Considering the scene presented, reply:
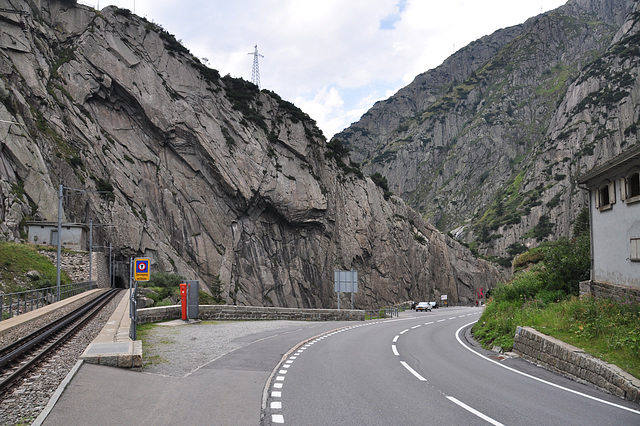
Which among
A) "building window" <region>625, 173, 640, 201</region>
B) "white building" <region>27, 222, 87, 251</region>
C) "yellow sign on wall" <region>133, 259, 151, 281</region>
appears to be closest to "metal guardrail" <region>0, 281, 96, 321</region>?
"white building" <region>27, 222, 87, 251</region>

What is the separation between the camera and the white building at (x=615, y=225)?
48.4 ft

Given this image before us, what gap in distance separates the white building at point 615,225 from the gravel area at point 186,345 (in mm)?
14014

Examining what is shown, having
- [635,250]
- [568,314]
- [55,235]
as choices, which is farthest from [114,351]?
[55,235]

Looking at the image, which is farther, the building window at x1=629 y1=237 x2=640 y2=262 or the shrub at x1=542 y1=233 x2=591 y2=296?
the shrub at x1=542 y1=233 x2=591 y2=296

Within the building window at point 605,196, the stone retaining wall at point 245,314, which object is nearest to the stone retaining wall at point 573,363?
the building window at point 605,196

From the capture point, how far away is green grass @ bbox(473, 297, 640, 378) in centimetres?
1030

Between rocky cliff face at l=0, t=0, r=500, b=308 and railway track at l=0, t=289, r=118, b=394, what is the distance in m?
31.6

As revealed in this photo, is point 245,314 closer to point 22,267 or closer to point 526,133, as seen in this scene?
point 22,267

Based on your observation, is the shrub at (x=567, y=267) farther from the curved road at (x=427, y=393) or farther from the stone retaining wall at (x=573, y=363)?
the curved road at (x=427, y=393)

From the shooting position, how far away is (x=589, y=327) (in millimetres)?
12531

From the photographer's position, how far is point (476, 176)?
147 metres

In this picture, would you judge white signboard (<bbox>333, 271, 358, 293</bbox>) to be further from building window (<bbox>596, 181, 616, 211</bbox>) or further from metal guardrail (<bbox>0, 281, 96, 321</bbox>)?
building window (<bbox>596, 181, 616, 211</bbox>)

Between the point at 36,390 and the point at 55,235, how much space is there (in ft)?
144

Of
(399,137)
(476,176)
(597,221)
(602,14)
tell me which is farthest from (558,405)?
(602,14)
